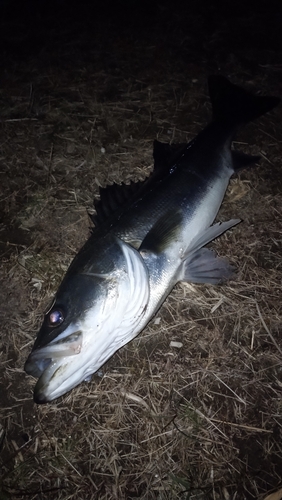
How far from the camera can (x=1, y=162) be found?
4242 mm

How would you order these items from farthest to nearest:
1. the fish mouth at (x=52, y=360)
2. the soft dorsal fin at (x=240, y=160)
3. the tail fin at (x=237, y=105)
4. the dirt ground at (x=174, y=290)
Result: the tail fin at (x=237, y=105) < the soft dorsal fin at (x=240, y=160) < the dirt ground at (x=174, y=290) < the fish mouth at (x=52, y=360)

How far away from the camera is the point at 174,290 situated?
10.6 ft

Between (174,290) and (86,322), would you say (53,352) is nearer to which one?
(86,322)

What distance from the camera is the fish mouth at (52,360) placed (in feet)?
7.08

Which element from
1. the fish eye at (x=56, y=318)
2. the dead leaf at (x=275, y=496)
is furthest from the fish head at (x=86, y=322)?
the dead leaf at (x=275, y=496)

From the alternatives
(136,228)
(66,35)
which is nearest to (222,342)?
(136,228)

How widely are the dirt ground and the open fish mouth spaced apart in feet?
2.53

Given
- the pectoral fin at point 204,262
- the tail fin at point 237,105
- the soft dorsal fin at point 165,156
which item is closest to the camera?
the pectoral fin at point 204,262

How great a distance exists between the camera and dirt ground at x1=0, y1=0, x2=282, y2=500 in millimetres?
2602

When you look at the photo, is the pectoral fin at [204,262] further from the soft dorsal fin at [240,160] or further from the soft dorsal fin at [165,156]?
the soft dorsal fin at [240,160]

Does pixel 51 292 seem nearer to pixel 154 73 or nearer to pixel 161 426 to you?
pixel 161 426

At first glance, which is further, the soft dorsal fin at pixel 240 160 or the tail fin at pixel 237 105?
the tail fin at pixel 237 105

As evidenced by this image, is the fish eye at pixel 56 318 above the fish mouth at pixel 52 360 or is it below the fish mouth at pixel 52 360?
above

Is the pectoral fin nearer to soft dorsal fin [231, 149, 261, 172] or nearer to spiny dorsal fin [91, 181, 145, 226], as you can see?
spiny dorsal fin [91, 181, 145, 226]
